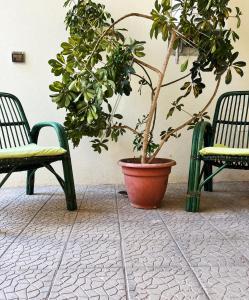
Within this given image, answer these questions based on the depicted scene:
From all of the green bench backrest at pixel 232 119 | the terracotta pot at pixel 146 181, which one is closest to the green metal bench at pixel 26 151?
the terracotta pot at pixel 146 181

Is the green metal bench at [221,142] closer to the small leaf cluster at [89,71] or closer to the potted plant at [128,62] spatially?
the potted plant at [128,62]

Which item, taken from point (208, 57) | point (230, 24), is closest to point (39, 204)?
point (208, 57)

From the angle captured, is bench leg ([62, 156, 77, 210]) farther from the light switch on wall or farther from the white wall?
the light switch on wall

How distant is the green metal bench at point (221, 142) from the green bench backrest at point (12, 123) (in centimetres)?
120

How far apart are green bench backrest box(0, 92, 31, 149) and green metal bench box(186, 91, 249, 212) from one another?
1199 millimetres

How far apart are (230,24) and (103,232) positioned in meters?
2.08

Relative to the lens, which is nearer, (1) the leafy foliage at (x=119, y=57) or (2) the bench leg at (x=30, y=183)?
(1) the leafy foliage at (x=119, y=57)

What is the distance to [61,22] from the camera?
2648mm

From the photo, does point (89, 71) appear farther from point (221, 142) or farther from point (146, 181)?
point (221, 142)

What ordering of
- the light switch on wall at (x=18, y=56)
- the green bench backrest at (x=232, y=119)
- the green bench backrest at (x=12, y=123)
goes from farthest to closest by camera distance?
1. the light switch on wall at (x=18, y=56)
2. the green bench backrest at (x=232, y=119)
3. the green bench backrest at (x=12, y=123)

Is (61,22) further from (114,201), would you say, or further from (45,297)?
(45,297)

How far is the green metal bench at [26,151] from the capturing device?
178 centimetres

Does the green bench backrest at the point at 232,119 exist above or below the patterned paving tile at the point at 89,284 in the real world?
above

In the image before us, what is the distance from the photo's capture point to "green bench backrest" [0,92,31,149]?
2361 mm
